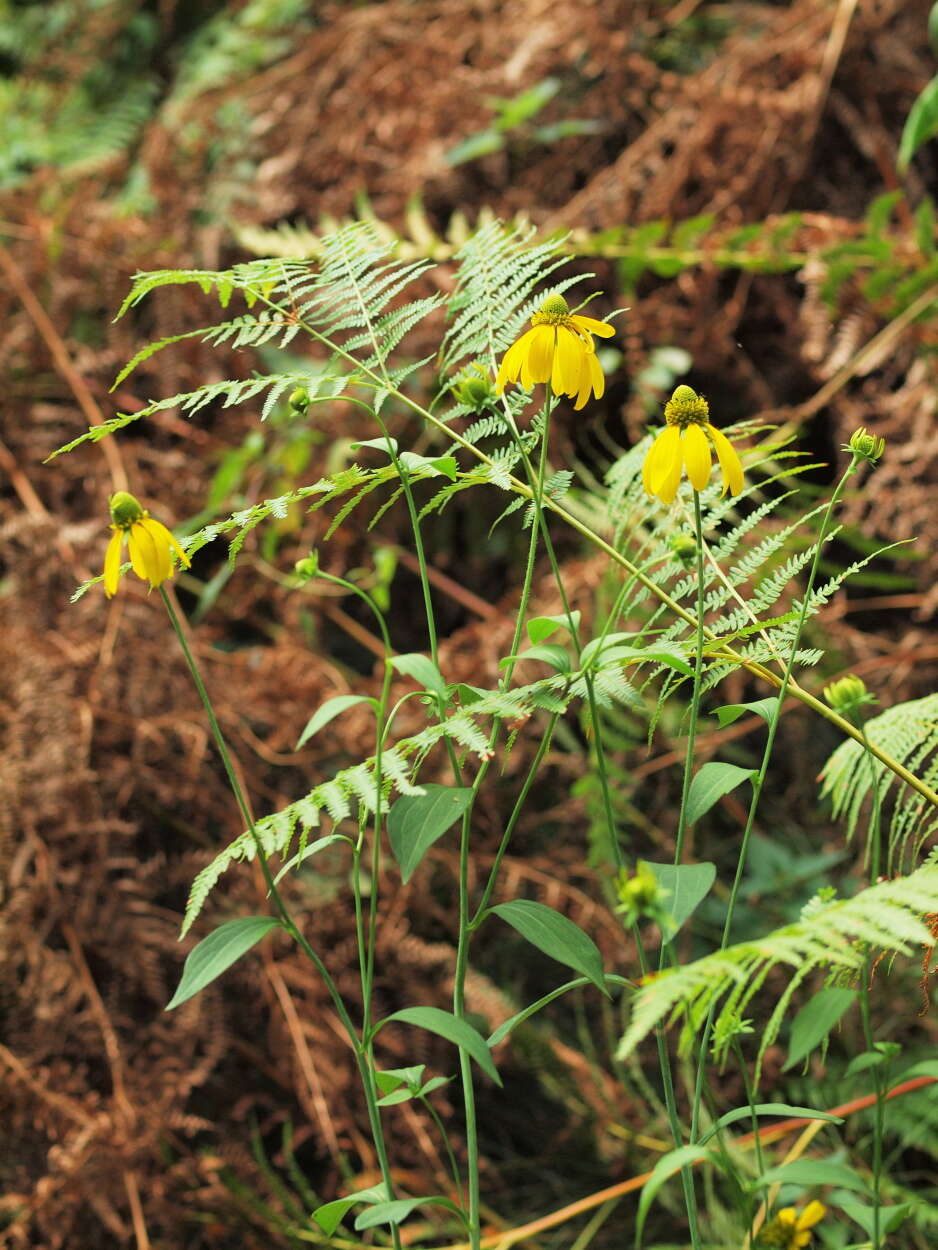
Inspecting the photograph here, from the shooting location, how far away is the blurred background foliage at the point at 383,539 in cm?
122

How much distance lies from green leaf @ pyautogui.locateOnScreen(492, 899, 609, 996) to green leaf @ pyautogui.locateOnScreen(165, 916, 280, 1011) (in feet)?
0.41

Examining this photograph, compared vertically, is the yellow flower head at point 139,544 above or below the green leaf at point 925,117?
below

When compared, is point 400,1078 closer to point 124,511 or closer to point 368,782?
point 368,782

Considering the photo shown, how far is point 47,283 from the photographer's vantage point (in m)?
1.86

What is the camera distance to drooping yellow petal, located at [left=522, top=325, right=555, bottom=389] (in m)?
0.61

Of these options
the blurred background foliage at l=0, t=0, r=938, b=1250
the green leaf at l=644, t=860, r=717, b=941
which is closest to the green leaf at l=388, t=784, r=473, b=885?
the green leaf at l=644, t=860, r=717, b=941

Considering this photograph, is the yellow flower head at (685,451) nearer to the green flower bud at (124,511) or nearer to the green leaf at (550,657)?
the green leaf at (550,657)

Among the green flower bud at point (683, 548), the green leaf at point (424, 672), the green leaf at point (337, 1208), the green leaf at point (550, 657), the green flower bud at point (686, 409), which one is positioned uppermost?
the green flower bud at point (686, 409)

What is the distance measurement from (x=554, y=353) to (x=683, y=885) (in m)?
0.28

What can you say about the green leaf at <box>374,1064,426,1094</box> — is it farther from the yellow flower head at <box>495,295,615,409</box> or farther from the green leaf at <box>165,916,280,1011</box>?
the yellow flower head at <box>495,295,615,409</box>

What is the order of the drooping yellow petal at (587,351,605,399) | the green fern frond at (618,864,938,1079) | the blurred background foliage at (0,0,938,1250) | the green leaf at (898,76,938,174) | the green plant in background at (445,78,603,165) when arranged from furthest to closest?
1. the green plant in background at (445,78,603,165)
2. the blurred background foliage at (0,0,938,1250)
3. the green leaf at (898,76,938,174)
4. the drooping yellow petal at (587,351,605,399)
5. the green fern frond at (618,864,938,1079)

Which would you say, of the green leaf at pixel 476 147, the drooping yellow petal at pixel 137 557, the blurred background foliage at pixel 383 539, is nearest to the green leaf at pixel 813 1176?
the drooping yellow petal at pixel 137 557

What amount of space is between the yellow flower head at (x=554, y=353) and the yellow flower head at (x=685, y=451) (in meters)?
0.05

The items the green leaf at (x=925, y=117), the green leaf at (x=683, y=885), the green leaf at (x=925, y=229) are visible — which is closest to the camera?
the green leaf at (x=683, y=885)
